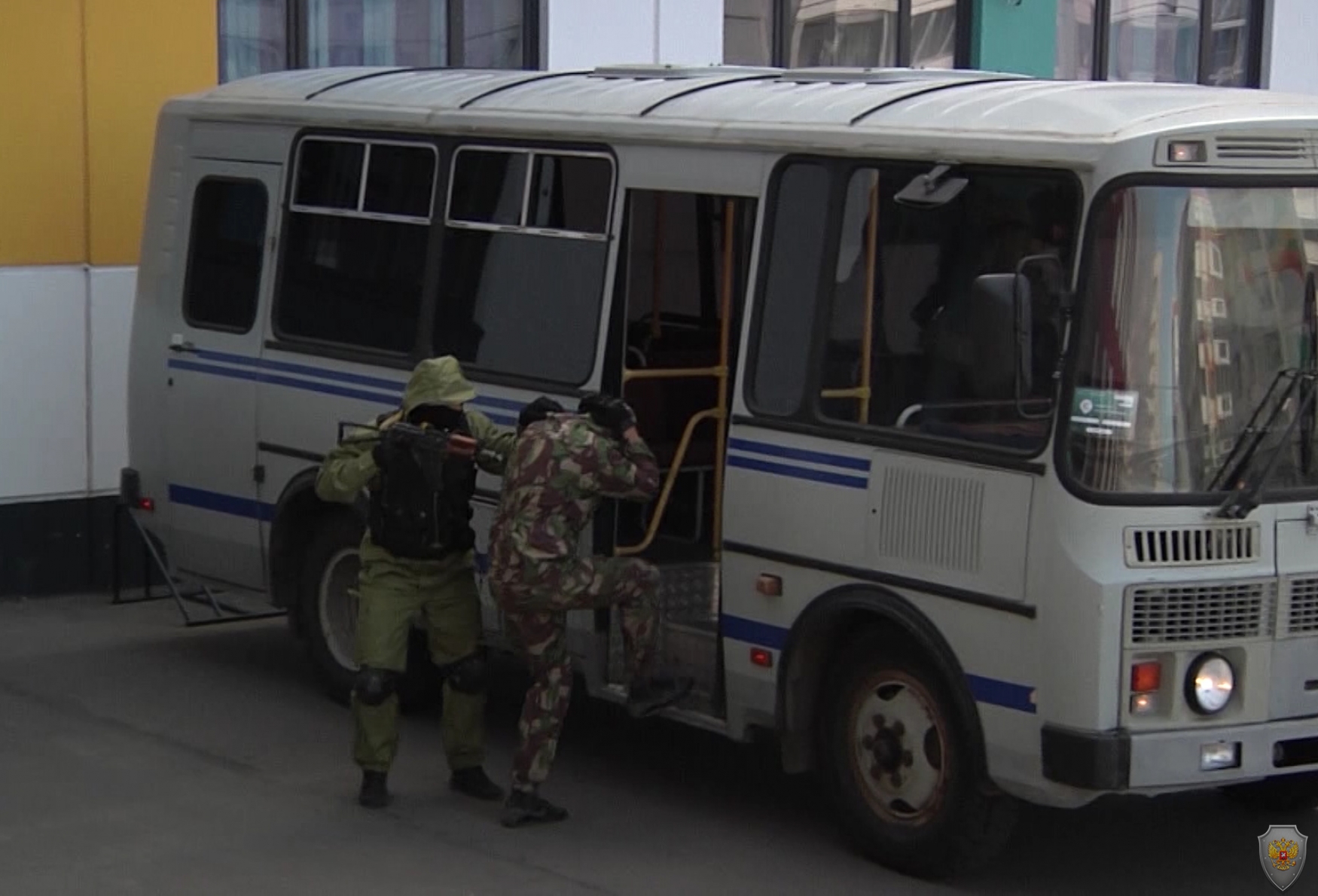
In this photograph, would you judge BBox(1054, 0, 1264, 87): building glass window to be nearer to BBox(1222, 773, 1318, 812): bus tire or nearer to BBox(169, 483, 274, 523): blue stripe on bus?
BBox(169, 483, 274, 523): blue stripe on bus

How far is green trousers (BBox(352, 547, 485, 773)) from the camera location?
818 cm

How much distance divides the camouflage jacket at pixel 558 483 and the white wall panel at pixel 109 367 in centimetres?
479

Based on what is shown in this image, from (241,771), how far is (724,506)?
7.49ft

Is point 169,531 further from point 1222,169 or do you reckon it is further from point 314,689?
point 1222,169

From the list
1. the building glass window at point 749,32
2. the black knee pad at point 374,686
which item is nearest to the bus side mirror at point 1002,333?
the black knee pad at point 374,686

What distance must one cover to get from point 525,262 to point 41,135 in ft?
13.3

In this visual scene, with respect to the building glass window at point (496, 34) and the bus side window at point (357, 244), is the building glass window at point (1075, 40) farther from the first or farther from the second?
the bus side window at point (357, 244)

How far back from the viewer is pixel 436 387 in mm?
8094

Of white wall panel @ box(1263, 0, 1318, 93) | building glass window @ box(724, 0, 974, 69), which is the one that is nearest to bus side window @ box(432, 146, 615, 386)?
building glass window @ box(724, 0, 974, 69)

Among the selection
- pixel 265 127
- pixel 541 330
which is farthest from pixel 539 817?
pixel 265 127

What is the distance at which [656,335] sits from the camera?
912cm

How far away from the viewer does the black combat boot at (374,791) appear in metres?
8.24

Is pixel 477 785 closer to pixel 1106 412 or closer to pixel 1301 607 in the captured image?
pixel 1106 412

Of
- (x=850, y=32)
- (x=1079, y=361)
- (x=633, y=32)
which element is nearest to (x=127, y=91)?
A: (x=633, y=32)
